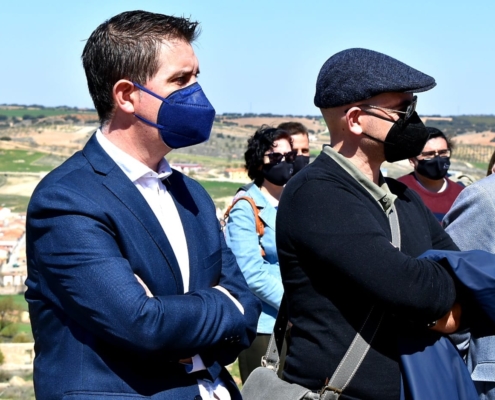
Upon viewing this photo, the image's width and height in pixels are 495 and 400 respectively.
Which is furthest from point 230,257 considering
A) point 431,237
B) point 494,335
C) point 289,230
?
point 494,335

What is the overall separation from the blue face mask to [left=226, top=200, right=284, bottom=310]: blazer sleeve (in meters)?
2.07

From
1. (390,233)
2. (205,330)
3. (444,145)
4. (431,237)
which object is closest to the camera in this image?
(205,330)

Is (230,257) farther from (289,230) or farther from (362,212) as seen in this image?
(362,212)

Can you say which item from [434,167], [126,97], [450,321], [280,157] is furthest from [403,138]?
[434,167]

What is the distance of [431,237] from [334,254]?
20.0 inches

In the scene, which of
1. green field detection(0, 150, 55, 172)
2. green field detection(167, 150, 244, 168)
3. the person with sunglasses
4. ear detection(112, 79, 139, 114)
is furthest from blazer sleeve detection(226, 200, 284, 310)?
green field detection(167, 150, 244, 168)

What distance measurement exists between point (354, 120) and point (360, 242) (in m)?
0.46

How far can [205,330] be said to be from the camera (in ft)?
7.01

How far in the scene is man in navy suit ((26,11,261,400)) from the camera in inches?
81.0

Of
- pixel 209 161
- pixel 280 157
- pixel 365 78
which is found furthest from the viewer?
pixel 209 161

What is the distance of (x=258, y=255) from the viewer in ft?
14.6

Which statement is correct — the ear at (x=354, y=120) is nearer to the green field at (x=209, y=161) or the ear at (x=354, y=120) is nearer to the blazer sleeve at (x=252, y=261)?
the blazer sleeve at (x=252, y=261)

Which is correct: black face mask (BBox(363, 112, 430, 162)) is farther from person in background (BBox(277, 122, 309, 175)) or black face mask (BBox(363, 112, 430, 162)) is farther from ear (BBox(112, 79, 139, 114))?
person in background (BBox(277, 122, 309, 175))

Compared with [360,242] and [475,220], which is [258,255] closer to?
[475,220]
